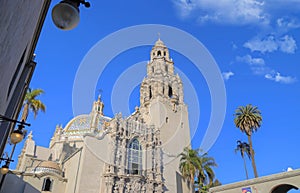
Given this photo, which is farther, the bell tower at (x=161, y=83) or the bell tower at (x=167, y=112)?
the bell tower at (x=161, y=83)

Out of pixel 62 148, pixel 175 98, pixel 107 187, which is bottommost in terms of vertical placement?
pixel 107 187

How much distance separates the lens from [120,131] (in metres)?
33.1

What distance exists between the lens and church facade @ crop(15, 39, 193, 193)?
93.3 feet

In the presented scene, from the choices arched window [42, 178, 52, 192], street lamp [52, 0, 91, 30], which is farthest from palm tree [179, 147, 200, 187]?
street lamp [52, 0, 91, 30]

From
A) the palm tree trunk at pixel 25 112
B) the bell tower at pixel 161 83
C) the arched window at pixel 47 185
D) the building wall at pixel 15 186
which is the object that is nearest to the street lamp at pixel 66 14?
the palm tree trunk at pixel 25 112

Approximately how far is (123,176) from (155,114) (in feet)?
45.6

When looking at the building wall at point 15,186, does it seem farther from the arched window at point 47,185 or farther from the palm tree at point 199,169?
the palm tree at point 199,169

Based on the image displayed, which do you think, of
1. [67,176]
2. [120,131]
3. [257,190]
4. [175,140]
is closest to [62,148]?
[67,176]

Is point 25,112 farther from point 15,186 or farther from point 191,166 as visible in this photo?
point 191,166

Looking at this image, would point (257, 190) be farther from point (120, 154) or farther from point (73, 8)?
point (73, 8)

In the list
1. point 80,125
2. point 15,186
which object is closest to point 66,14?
point 15,186

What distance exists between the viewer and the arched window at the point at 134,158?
→ 104 feet

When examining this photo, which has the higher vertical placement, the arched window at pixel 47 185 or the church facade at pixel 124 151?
the church facade at pixel 124 151

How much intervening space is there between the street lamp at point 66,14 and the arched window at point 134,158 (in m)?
29.7
